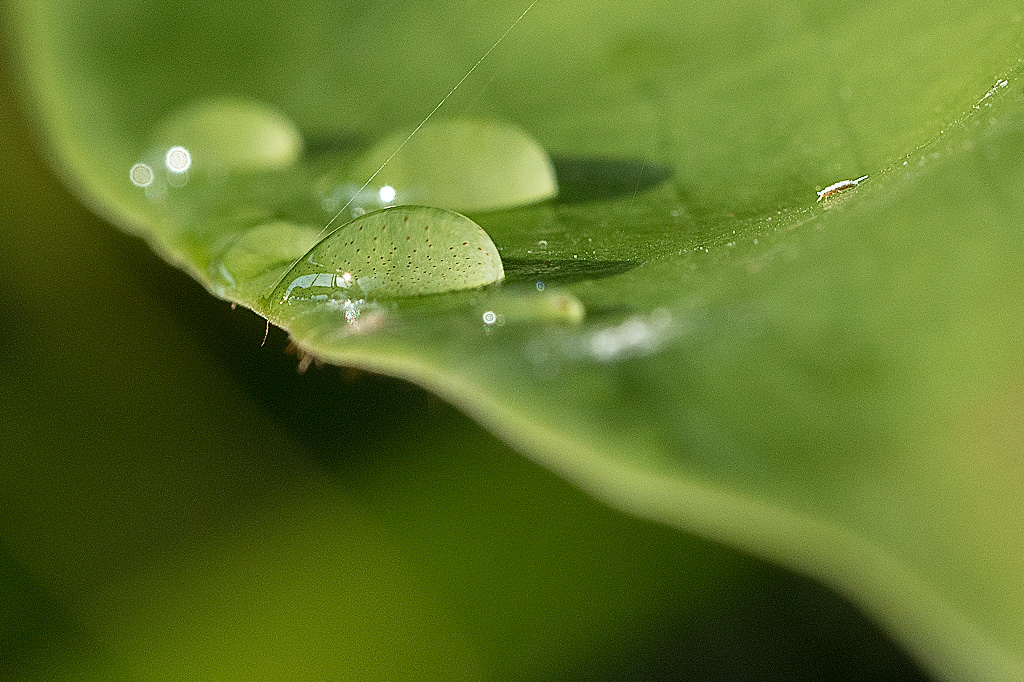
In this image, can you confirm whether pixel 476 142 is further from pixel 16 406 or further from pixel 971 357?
pixel 16 406

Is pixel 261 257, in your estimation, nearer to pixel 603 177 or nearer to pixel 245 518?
pixel 603 177

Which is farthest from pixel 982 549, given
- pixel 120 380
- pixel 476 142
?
pixel 120 380

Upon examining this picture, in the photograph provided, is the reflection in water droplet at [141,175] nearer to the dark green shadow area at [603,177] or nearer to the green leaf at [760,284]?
the green leaf at [760,284]

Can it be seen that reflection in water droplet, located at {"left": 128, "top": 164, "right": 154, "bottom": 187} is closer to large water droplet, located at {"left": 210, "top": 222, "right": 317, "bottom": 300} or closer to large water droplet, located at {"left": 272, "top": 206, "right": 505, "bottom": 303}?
large water droplet, located at {"left": 210, "top": 222, "right": 317, "bottom": 300}

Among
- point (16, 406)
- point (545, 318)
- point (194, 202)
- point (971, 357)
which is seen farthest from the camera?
point (16, 406)

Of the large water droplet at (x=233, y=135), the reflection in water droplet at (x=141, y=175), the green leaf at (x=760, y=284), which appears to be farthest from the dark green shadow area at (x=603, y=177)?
the reflection in water droplet at (x=141, y=175)

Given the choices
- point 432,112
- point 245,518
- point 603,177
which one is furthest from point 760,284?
point 245,518
